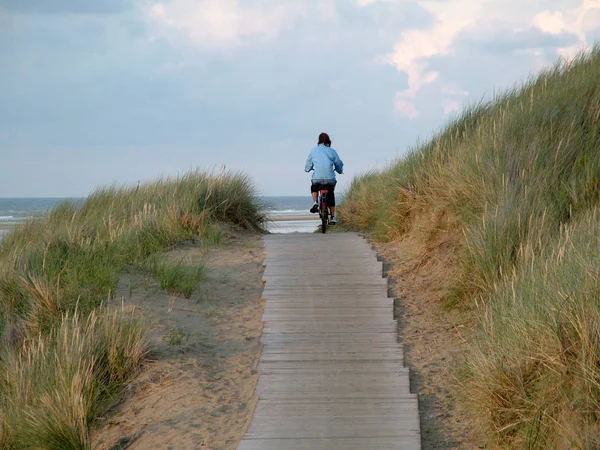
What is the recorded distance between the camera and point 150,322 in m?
7.73

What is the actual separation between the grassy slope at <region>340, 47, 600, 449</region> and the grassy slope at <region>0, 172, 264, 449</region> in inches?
122

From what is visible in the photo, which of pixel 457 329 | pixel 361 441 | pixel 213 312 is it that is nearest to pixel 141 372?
pixel 213 312

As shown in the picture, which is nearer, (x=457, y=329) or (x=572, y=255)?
(x=572, y=255)

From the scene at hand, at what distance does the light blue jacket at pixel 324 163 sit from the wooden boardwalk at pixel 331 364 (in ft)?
13.8

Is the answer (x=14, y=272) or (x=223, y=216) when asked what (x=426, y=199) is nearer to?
(x=223, y=216)

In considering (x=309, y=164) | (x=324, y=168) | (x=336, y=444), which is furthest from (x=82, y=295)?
(x=309, y=164)

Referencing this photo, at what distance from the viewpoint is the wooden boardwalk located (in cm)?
552

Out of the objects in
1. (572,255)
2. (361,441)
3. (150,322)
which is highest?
(572,255)

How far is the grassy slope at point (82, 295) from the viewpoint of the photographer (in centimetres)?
631

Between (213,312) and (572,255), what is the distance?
4105 mm

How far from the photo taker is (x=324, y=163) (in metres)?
14.1

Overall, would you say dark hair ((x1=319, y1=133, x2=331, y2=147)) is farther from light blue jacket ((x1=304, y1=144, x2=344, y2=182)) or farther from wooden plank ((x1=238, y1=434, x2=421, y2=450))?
wooden plank ((x1=238, y1=434, x2=421, y2=450))

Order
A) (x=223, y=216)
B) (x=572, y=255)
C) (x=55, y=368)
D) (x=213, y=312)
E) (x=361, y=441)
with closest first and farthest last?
(x=361, y=441)
(x=572, y=255)
(x=55, y=368)
(x=213, y=312)
(x=223, y=216)

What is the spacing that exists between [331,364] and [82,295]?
3.13 m
